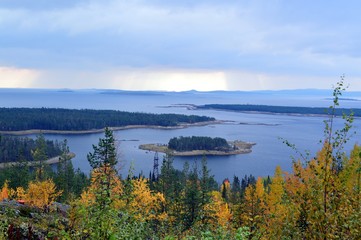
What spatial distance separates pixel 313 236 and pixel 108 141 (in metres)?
29.1

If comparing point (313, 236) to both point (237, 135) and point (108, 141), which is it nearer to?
point (108, 141)

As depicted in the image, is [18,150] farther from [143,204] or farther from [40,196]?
[143,204]

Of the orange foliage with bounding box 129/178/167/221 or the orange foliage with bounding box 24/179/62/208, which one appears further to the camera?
the orange foliage with bounding box 24/179/62/208

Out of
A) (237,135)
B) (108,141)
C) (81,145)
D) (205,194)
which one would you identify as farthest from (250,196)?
(237,135)

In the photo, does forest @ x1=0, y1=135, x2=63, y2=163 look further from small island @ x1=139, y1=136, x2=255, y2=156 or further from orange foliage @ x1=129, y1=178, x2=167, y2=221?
orange foliage @ x1=129, y1=178, x2=167, y2=221

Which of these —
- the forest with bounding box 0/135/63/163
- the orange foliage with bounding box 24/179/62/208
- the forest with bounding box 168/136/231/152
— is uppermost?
the orange foliage with bounding box 24/179/62/208

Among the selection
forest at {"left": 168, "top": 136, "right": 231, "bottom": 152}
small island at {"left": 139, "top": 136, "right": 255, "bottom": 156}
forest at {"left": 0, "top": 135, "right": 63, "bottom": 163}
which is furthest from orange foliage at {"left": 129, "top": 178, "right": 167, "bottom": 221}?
forest at {"left": 168, "top": 136, "right": 231, "bottom": 152}

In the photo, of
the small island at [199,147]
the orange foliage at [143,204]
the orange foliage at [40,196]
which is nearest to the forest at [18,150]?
the small island at [199,147]

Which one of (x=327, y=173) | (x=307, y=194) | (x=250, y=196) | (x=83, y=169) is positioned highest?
(x=327, y=173)

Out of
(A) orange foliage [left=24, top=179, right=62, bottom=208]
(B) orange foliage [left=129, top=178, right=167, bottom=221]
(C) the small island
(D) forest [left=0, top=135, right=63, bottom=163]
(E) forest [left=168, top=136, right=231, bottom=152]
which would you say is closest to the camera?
(B) orange foliage [left=129, top=178, right=167, bottom=221]

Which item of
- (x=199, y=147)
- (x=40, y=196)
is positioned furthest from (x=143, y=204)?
(x=199, y=147)

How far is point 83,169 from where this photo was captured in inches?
4119

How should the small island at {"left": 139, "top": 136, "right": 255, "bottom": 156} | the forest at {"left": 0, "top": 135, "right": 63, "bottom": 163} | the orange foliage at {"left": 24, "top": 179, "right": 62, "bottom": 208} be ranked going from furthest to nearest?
the small island at {"left": 139, "top": 136, "right": 255, "bottom": 156} → the forest at {"left": 0, "top": 135, "right": 63, "bottom": 163} → the orange foliage at {"left": 24, "top": 179, "right": 62, "bottom": 208}

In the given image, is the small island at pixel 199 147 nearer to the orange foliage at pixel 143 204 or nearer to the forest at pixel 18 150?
the forest at pixel 18 150
